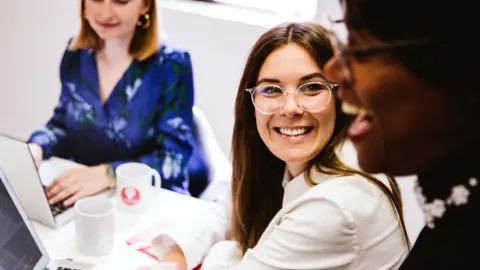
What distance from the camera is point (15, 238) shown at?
121 centimetres

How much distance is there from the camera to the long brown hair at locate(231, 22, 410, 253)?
4.22 feet

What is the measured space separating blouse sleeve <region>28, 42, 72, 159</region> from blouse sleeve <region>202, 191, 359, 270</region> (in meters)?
1.06

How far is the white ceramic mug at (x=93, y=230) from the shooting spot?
1.34 m

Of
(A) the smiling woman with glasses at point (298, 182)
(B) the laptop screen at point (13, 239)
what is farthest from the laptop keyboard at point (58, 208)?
(A) the smiling woman with glasses at point (298, 182)

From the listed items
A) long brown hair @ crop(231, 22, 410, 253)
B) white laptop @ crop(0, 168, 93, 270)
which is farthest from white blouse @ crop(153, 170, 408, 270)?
white laptop @ crop(0, 168, 93, 270)

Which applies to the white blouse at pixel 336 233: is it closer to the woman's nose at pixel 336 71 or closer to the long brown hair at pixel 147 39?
the woman's nose at pixel 336 71

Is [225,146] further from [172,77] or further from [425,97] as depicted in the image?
[425,97]

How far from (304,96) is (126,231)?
56 centimetres

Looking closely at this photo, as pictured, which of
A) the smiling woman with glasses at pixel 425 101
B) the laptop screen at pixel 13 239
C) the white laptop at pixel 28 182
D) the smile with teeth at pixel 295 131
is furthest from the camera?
the white laptop at pixel 28 182

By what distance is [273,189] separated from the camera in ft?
4.99

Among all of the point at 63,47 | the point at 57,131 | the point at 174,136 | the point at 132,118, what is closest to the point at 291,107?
the point at 174,136

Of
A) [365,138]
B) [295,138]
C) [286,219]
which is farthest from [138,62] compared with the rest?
[365,138]

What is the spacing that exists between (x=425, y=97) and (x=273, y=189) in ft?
3.20

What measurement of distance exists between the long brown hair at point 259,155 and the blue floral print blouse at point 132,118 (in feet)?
1.68
